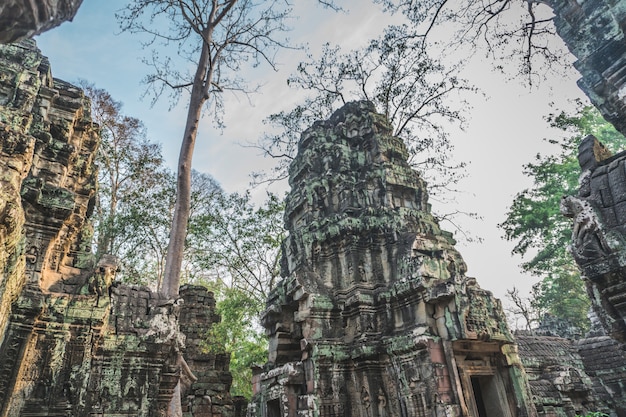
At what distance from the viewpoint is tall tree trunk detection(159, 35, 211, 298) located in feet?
25.7

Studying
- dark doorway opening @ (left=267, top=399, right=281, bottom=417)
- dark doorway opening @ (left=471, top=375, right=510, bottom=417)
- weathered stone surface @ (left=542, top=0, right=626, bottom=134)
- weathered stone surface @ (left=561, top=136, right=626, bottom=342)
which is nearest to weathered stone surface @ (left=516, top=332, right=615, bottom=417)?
dark doorway opening @ (left=471, top=375, right=510, bottom=417)

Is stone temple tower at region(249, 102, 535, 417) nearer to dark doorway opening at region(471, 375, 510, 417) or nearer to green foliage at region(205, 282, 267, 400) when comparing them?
dark doorway opening at region(471, 375, 510, 417)

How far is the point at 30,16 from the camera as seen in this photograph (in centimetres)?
152

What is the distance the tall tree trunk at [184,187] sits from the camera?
7820 mm

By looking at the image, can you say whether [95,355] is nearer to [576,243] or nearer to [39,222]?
[39,222]

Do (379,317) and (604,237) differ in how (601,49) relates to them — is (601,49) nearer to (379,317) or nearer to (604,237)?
(604,237)

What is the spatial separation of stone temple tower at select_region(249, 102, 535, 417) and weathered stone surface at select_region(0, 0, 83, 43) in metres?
6.80

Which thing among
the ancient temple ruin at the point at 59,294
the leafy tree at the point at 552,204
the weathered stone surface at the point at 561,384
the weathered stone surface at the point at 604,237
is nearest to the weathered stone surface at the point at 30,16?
the ancient temple ruin at the point at 59,294

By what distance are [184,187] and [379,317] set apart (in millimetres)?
5136

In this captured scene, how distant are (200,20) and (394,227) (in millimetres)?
7528

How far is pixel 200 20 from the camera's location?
1050 centimetres

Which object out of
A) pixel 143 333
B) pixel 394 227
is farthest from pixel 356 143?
pixel 143 333

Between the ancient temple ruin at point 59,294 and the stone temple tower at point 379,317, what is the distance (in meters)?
3.39

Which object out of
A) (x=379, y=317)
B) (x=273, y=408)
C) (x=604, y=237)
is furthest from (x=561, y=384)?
(x=604, y=237)
